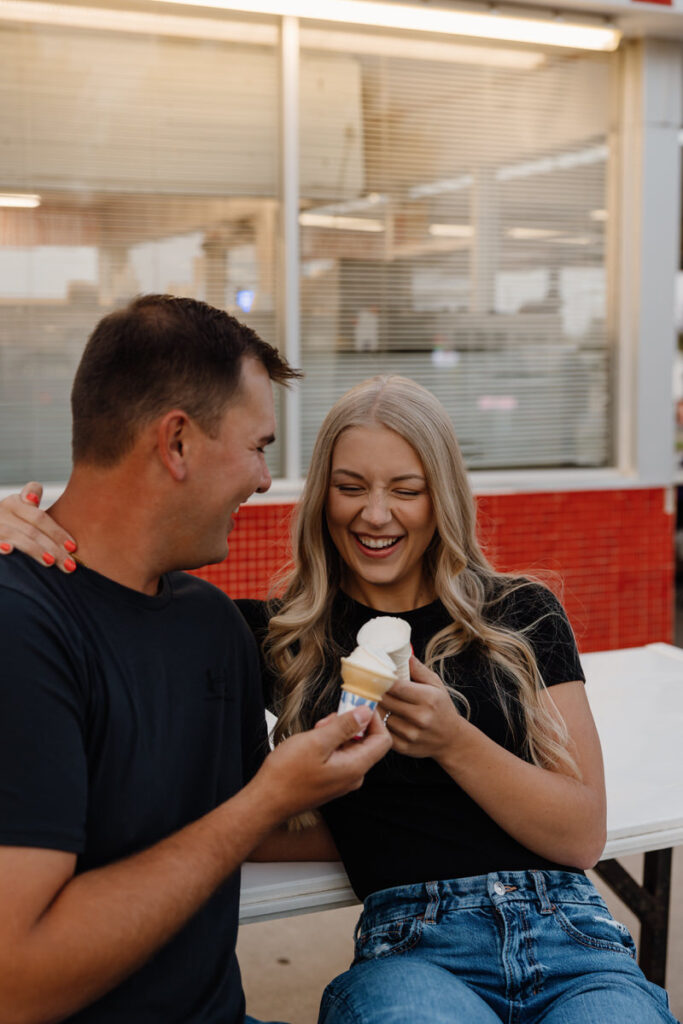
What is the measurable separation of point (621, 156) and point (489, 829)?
4794 mm

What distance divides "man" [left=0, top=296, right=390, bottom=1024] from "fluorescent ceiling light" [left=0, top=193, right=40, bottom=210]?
347 centimetres

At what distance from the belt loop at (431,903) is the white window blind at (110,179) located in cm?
348

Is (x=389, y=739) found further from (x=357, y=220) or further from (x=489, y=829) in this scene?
(x=357, y=220)

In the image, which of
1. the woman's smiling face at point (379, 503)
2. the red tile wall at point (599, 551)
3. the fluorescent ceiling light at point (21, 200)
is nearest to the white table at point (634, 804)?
the woman's smiling face at point (379, 503)

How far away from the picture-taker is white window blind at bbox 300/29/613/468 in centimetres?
523

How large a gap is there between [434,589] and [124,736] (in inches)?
34.4

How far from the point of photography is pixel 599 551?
228 inches

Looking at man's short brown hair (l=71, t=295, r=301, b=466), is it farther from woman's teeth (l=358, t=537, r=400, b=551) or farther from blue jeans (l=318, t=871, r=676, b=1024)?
blue jeans (l=318, t=871, r=676, b=1024)

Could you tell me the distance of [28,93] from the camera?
4680mm

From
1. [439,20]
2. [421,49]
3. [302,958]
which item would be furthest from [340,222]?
[302,958]

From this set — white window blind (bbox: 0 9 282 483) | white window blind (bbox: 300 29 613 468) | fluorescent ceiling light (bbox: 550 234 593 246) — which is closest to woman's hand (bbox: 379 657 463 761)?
white window blind (bbox: 0 9 282 483)

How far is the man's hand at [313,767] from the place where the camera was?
4.72 ft

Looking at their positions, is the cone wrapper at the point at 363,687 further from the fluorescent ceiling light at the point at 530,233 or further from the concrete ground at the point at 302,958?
the fluorescent ceiling light at the point at 530,233

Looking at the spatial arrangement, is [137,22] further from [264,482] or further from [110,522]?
[110,522]
